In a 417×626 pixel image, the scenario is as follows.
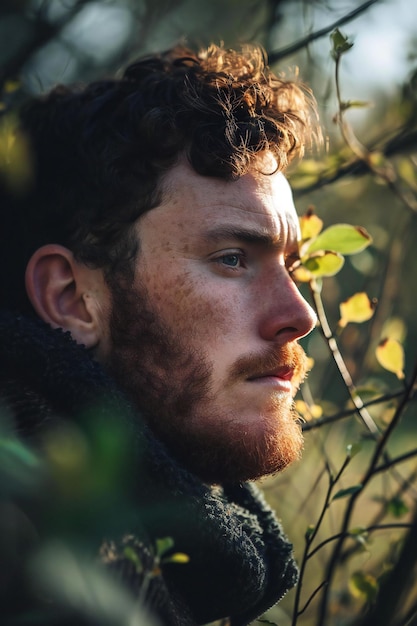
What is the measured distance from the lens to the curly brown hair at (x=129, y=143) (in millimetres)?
1911

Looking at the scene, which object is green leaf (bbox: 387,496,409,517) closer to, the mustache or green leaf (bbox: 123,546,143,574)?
the mustache

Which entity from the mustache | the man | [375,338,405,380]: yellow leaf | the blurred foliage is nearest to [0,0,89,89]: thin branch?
the blurred foliage

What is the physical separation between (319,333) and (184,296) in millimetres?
1302

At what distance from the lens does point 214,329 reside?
5.88 ft

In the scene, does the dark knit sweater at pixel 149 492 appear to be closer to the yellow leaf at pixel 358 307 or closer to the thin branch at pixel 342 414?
the thin branch at pixel 342 414

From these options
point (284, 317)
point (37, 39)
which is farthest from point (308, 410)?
point (37, 39)

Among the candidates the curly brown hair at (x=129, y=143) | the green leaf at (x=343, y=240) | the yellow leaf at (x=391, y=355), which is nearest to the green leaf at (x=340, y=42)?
the curly brown hair at (x=129, y=143)

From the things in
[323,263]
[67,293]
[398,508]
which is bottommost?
[398,508]

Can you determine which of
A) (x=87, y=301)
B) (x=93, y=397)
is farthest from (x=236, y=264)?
(x=93, y=397)

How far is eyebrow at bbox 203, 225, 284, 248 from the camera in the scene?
1848 mm

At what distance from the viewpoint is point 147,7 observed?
3.40 m

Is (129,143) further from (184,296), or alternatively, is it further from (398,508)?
(398,508)

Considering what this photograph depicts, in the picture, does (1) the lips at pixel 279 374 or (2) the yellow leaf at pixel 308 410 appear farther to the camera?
(2) the yellow leaf at pixel 308 410

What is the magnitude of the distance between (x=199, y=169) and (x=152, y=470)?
2.60 feet
